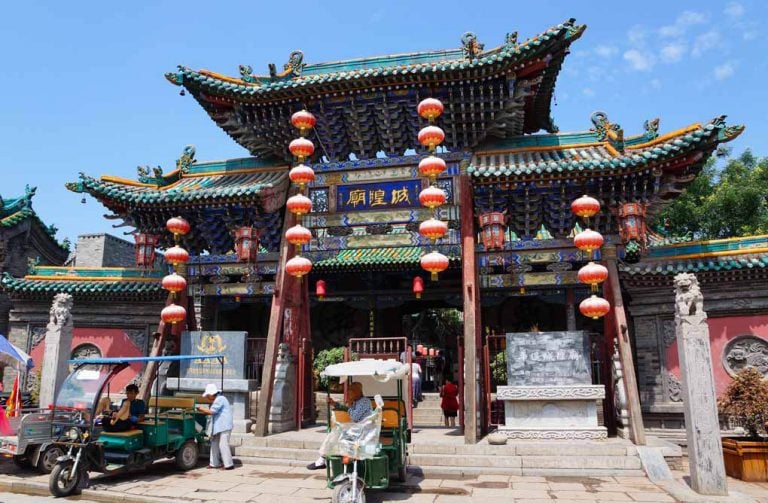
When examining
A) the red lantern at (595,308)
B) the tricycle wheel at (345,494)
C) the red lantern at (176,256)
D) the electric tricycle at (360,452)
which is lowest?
the tricycle wheel at (345,494)

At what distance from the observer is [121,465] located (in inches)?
345

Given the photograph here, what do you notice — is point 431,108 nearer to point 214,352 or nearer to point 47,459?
point 214,352

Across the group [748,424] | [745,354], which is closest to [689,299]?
[748,424]

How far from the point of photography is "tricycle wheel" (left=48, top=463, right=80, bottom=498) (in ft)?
26.2

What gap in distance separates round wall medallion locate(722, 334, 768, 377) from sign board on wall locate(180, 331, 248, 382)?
11.5 m

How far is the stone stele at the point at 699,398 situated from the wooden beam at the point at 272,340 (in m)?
7.81

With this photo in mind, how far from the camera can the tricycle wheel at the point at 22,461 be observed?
363 inches

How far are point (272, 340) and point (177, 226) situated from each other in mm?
3736

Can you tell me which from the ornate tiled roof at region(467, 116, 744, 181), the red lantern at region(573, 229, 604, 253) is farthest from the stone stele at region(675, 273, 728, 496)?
the ornate tiled roof at region(467, 116, 744, 181)

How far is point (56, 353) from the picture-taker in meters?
Result: 11.8

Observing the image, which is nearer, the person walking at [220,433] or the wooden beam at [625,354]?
the person walking at [220,433]

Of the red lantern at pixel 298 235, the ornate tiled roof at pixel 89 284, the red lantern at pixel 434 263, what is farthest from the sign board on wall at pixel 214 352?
the red lantern at pixel 434 263

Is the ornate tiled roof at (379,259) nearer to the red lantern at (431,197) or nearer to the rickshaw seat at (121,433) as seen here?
the red lantern at (431,197)

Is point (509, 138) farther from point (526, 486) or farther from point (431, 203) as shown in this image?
point (526, 486)
